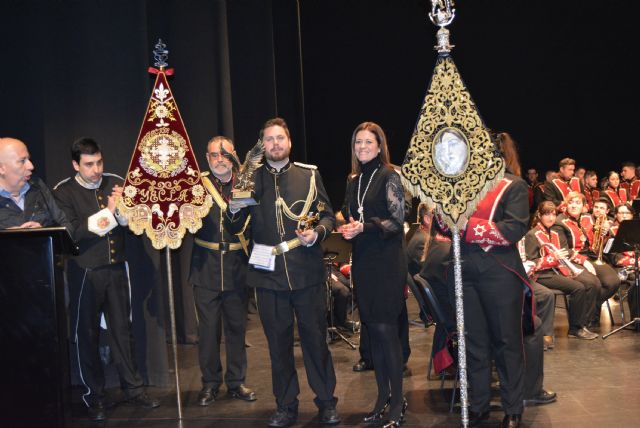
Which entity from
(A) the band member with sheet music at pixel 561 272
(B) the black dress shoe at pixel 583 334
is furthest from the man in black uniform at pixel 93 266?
(B) the black dress shoe at pixel 583 334

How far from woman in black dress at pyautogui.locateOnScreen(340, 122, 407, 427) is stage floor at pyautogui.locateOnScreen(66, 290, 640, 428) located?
409mm

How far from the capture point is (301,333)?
444cm

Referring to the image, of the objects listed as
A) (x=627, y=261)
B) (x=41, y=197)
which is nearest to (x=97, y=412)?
(x=41, y=197)

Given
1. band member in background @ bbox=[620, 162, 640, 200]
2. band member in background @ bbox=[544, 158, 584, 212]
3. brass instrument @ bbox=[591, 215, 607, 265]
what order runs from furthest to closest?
band member in background @ bbox=[620, 162, 640, 200] < band member in background @ bbox=[544, 158, 584, 212] < brass instrument @ bbox=[591, 215, 607, 265]

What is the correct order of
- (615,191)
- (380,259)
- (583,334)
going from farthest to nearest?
(615,191)
(583,334)
(380,259)

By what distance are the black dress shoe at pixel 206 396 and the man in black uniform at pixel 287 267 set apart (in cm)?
75

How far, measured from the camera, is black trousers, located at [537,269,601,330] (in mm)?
6797

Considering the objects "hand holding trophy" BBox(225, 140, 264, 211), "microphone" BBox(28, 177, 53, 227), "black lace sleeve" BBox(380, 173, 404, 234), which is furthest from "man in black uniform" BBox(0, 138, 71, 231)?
"black lace sleeve" BBox(380, 173, 404, 234)

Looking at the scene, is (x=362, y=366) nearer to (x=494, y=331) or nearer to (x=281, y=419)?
(x=281, y=419)

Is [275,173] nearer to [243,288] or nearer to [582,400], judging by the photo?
[243,288]

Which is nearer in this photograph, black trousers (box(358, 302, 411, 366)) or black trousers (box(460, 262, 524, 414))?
black trousers (box(460, 262, 524, 414))

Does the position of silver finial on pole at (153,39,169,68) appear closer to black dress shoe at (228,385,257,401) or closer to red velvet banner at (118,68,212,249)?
red velvet banner at (118,68,212,249)

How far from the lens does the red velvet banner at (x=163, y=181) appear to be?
4.71 metres

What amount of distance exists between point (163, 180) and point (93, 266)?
0.76 meters
